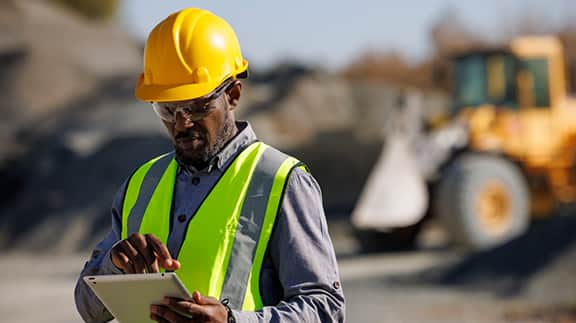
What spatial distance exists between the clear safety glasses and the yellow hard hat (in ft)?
0.05

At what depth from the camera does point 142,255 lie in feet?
7.93

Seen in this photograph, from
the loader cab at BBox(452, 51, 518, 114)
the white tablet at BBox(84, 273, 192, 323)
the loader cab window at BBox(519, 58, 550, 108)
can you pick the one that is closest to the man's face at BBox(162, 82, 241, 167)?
the white tablet at BBox(84, 273, 192, 323)

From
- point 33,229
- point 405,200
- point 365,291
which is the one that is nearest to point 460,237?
point 405,200

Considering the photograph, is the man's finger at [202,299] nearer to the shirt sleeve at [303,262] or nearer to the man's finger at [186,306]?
the man's finger at [186,306]

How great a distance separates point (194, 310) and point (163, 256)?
6.9 inches

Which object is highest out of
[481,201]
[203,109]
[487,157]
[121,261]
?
[203,109]

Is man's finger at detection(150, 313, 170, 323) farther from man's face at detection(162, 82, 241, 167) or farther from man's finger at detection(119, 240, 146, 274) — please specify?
man's face at detection(162, 82, 241, 167)

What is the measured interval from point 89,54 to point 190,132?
31.6 meters

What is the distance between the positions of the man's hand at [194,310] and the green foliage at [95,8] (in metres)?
44.1

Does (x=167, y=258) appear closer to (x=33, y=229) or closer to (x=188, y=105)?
(x=188, y=105)

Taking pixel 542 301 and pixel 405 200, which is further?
pixel 405 200

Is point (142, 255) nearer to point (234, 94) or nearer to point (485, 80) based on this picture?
point (234, 94)

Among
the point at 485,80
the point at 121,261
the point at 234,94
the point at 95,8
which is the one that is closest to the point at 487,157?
the point at 485,80

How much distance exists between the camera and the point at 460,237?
46.7 ft
